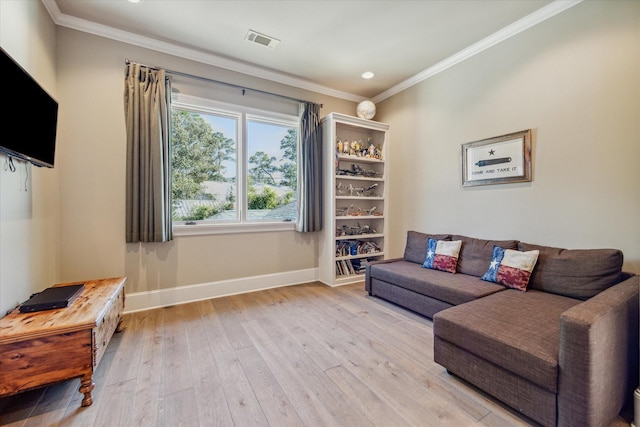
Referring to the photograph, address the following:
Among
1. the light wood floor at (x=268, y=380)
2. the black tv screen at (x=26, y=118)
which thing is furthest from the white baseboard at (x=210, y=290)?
the black tv screen at (x=26, y=118)

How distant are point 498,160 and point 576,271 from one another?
128cm

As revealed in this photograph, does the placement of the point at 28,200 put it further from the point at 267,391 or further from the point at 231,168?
the point at 267,391

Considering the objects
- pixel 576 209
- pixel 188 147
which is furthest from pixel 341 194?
pixel 576 209

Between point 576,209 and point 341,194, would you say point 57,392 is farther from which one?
point 576,209

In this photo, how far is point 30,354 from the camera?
147 centimetres

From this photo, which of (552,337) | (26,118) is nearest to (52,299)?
(26,118)

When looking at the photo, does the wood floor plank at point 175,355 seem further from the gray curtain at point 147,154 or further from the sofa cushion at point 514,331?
the sofa cushion at point 514,331

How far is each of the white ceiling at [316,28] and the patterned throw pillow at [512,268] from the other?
2.20 metres

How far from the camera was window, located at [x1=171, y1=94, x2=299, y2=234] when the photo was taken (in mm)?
3193

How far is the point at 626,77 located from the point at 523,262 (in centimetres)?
162

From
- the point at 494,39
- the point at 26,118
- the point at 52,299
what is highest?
the point at 494,39

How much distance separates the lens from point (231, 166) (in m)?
3.47

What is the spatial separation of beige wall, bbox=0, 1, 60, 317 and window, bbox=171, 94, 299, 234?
103 centimetres

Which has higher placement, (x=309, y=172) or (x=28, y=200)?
(x=309, y=172)
